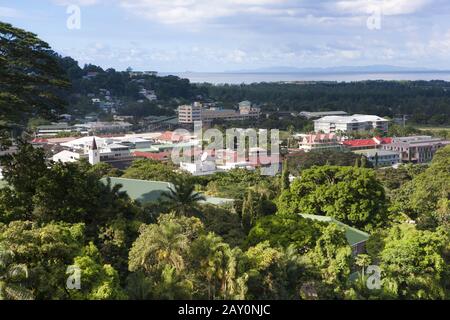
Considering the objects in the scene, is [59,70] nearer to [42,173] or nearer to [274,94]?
[42,173]

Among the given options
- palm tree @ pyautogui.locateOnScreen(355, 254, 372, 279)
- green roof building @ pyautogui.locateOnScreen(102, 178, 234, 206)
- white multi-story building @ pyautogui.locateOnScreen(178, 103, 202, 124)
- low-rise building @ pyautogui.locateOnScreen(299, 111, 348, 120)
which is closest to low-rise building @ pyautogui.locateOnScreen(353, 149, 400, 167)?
low-rise building @ pyautogui.locateOnScreen(299, 111, 348, 120)

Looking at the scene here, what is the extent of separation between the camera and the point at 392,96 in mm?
113562

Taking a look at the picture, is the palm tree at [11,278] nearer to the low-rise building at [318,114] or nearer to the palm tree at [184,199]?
the palm tree at [184,199]

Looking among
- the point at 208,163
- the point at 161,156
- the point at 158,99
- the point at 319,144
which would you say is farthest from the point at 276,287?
the point at 158,99

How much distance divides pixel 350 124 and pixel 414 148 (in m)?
20.1

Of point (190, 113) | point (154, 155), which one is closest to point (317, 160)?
point (154, 155)

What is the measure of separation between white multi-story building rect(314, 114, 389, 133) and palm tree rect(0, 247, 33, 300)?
229 ft

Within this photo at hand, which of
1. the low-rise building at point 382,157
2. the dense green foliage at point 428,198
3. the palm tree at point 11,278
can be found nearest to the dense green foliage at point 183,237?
the palm tree at point 11,278

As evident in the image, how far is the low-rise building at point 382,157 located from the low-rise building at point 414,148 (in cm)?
139

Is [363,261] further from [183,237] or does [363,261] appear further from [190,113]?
[190,113]

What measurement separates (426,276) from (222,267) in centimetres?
563

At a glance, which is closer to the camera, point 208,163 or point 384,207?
point 384,207

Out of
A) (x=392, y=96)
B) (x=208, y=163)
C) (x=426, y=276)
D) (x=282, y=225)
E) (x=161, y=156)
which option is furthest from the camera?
(x=392, y=96)

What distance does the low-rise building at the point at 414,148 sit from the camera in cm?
6053
